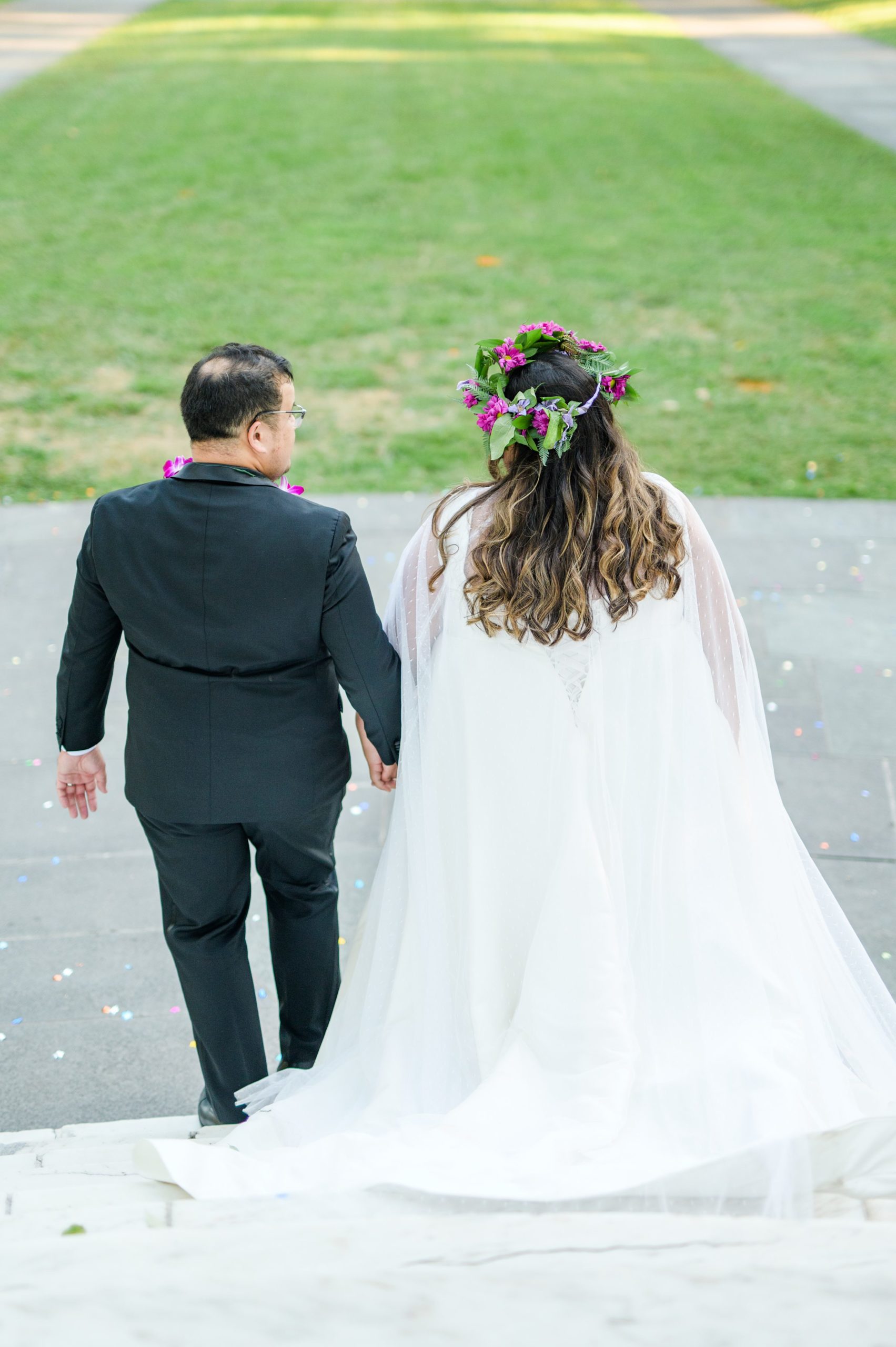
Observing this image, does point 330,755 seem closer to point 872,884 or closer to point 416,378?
point 872,884

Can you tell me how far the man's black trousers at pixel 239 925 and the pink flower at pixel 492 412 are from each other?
3.10 feet

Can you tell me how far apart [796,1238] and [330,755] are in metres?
1.45

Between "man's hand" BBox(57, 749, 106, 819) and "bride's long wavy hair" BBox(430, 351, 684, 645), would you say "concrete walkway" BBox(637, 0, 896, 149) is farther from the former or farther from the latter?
"man's hand" BBox(57, 749, 106, 819)

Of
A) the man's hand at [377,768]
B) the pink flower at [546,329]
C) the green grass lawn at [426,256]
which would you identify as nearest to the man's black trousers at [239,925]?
the man's hand at [377,768]

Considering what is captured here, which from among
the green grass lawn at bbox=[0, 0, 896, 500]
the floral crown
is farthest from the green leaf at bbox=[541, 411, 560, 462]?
the green grass lawn at bbox=[0, 0, 896, 500]

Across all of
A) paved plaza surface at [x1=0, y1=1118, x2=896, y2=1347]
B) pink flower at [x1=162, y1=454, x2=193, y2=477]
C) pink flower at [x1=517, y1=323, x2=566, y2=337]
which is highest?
pink flower at [x1=517, y1=323, x2=566, y2=337]

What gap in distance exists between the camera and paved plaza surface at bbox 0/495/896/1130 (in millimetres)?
3160

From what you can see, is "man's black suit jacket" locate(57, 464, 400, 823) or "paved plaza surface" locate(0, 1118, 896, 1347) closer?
"paved plaza surface" locate(0, 1118, 896, 1347)

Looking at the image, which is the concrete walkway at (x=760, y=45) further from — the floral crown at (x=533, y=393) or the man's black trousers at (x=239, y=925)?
the man's black trousers at (x=239, y=925)

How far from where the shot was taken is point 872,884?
147 inches

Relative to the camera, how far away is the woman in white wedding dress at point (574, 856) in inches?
92.5

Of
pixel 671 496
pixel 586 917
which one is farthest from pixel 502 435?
pixel 586 917

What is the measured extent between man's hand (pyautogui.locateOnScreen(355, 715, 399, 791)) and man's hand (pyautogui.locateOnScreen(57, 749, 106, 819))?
0.68m

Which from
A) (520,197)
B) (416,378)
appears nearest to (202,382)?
(416,378)
